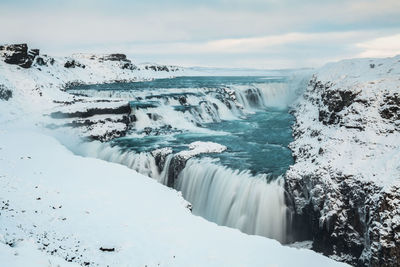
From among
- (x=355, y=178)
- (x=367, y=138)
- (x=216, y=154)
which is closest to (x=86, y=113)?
(x=216, y=154)

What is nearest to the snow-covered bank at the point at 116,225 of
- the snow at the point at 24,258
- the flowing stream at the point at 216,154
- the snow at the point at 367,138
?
the snow at the point at 24,258

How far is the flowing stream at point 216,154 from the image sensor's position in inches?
743

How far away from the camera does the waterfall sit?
59.4 feet

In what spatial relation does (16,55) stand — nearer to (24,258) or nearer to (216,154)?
(216,154)

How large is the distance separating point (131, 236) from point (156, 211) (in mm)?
2586

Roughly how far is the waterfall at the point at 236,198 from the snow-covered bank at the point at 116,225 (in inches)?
162

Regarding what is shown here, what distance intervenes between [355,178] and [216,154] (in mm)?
11536

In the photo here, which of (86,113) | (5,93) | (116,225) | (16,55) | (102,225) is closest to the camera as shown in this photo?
(102,225)

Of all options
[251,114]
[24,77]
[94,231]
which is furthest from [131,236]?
[24,77]

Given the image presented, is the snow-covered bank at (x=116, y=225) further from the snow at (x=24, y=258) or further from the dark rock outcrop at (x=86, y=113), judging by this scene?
the dark rock outcrop at (x=86, y=113)

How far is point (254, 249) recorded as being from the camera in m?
11.8

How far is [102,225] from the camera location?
1253cm

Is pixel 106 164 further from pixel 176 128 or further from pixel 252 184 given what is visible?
pixel 176 128

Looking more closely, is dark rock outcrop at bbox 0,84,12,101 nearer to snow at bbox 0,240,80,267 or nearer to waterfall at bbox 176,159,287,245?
waterfall at bbox 176,159,287,245
